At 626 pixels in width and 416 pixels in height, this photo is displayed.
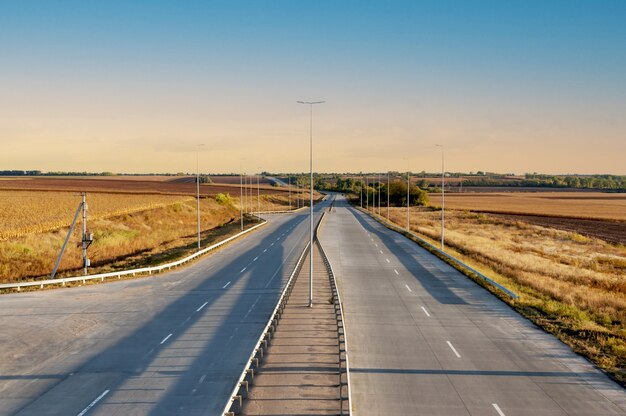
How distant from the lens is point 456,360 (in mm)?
17734

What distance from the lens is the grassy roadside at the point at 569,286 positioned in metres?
19.7

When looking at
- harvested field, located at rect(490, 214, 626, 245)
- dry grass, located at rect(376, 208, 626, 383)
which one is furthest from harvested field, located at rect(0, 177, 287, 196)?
dry grass, located at rect(376, 208, 626, 383)

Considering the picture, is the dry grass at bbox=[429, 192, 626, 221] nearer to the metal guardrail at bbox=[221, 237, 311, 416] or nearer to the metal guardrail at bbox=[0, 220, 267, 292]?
the metal guardrail at bbox=[0, 220, 267, 292]

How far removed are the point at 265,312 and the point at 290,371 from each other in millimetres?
8457

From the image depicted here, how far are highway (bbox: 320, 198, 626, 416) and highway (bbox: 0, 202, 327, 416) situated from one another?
164 inches

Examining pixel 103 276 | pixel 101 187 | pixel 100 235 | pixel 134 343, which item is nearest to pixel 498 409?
pixel 134 343

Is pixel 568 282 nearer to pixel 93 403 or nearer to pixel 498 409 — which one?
pixel 498 409

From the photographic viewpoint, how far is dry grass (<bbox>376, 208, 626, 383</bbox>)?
20.1 m

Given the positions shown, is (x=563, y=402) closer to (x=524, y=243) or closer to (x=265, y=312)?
(x=265, y=312)

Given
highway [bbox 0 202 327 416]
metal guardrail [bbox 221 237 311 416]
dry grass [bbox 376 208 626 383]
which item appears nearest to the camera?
metal guardrail [bbox 221 237 311 416]

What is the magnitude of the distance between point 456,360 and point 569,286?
58.6 feet

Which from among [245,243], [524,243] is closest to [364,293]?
[245,243]

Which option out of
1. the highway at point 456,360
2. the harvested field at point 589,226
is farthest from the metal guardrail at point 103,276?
the harvested field at point 589,226

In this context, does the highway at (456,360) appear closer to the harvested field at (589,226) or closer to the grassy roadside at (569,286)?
the grassy roadside at (569,286)
